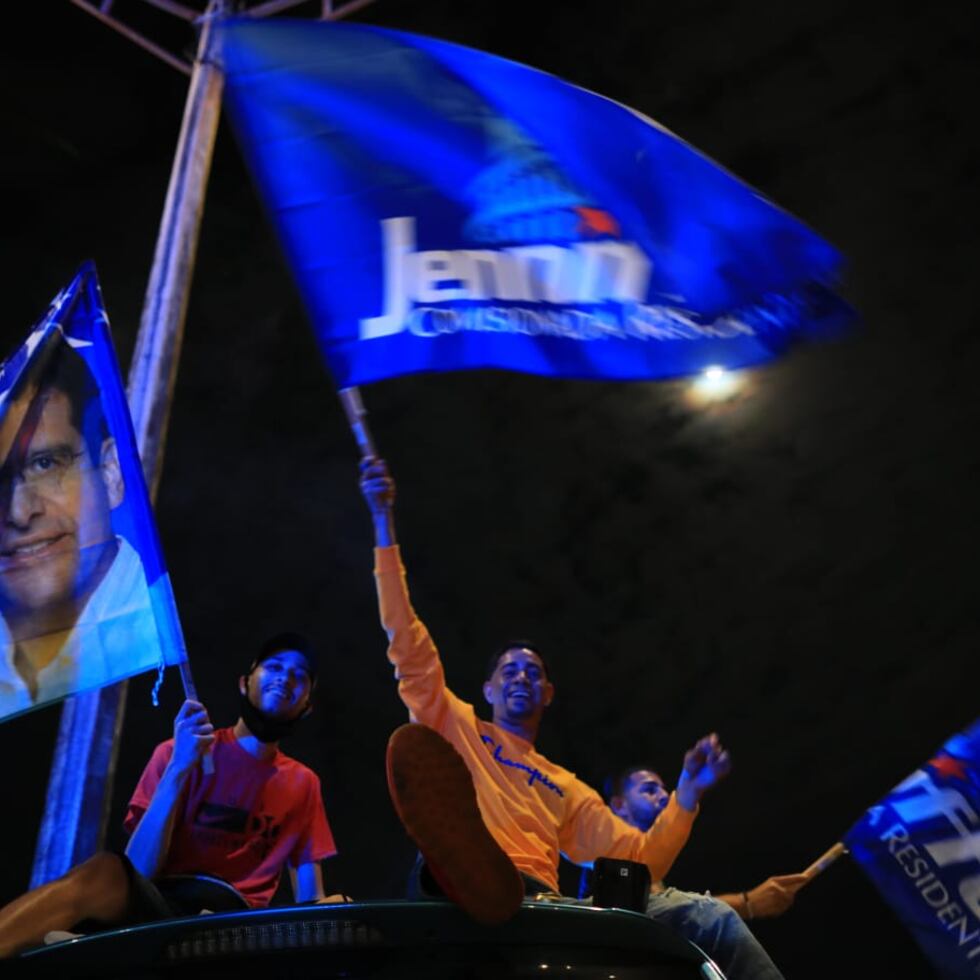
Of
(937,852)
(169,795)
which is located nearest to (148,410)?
(169,795)

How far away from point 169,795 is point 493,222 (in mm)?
2426

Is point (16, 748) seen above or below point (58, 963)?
above

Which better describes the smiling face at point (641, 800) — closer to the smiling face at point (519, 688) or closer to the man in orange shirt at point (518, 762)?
the man in orange shirt at point (518, 762)

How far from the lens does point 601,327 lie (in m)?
4.95

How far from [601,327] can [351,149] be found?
50.8 inches

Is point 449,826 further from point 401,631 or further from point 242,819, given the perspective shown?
point 401,631

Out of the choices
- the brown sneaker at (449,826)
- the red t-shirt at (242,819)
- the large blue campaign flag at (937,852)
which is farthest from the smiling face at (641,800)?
the brown sneaker at (449,826)

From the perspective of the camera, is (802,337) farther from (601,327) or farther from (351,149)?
(351,149)

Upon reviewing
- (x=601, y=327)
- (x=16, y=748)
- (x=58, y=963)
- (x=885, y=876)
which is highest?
(x=16, y=748)

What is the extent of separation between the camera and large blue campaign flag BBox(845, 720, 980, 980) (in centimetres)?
508

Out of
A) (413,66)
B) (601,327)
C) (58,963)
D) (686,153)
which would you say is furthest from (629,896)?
(413,66)

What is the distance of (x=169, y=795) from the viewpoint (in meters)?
4.20

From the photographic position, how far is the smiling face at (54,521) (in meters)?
4.81

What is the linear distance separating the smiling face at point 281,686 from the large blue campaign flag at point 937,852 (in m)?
2.27
